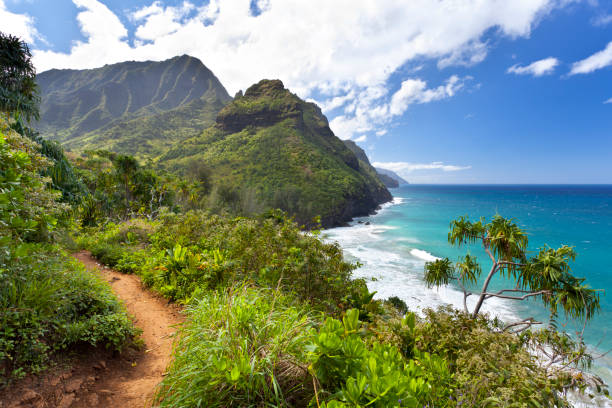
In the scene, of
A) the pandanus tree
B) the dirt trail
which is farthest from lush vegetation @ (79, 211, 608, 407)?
the pandanus tree

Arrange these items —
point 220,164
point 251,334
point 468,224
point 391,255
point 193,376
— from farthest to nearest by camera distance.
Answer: point 220,164 → point 391,255 → point 468,224 → point 251,334 → point 193,376

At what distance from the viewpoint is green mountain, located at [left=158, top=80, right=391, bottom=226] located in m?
50.5

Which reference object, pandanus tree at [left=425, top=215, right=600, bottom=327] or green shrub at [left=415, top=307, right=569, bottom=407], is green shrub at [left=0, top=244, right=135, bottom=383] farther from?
pandanus tree at [left=425, top=215, right=600, bottom=327]

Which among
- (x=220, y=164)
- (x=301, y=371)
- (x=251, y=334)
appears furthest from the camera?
(x=220, y=164)

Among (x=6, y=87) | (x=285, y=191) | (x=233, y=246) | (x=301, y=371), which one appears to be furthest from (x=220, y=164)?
(x=301, y=371)

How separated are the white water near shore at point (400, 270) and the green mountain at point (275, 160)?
10.1m

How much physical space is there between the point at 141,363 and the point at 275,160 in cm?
6234

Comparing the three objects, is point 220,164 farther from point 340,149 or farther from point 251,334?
point 251,334

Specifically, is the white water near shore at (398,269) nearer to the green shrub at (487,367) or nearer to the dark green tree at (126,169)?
the green shrub at (487,367)

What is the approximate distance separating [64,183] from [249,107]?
8157 cm

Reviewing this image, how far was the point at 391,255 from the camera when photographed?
31984 millimetres

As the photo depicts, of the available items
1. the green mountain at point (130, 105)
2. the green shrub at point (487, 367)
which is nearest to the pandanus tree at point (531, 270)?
the green shrub at point (487, 367)

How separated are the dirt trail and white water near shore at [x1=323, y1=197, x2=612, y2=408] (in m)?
3.69

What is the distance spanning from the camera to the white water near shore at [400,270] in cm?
1809
